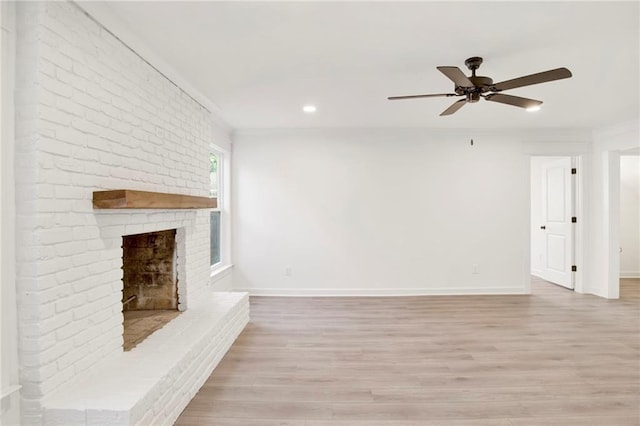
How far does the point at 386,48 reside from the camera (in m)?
2.33

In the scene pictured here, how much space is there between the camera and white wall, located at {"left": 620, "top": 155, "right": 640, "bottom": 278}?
600 cm

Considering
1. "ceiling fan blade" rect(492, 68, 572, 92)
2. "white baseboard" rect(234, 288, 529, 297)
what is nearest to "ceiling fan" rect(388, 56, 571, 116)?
"ceiling fan blade" rect(492, 68, 572, 92)

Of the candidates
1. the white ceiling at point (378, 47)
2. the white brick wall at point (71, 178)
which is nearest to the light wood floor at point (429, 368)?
the white brick wall at point (71, 178)

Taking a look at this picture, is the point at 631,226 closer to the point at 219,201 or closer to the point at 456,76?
the point at 456,76

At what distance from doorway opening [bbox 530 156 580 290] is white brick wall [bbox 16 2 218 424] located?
5748 mm

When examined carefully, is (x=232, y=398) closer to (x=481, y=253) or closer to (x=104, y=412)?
(x=104, y=412)

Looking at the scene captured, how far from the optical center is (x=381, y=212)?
4832 mm

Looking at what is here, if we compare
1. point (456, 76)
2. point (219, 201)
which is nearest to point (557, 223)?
point (456, 76)

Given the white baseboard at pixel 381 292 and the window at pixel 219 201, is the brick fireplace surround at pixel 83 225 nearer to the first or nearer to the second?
the window at pixel 219 201

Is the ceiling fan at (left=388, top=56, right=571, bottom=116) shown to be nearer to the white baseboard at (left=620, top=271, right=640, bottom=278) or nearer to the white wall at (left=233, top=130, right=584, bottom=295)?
the white wall at (left=233, top=130, right=584, bottom=295)

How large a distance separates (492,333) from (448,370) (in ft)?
3.47

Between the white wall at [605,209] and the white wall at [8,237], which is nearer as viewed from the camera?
the white wall at [8,237]

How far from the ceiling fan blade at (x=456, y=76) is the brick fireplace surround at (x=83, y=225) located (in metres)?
2.03

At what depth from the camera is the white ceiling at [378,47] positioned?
1.90m
